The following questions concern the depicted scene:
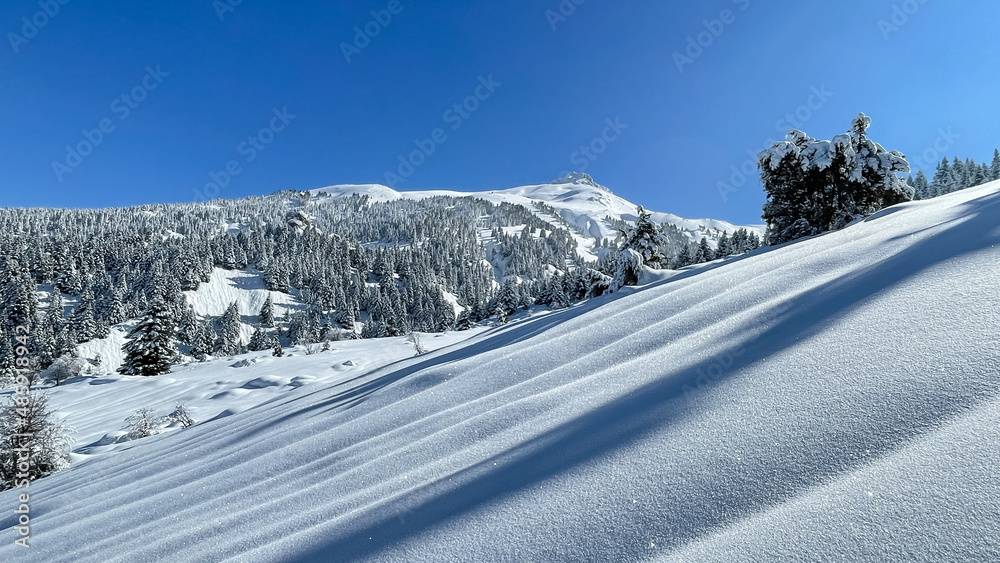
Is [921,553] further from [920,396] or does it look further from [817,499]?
[920,396]

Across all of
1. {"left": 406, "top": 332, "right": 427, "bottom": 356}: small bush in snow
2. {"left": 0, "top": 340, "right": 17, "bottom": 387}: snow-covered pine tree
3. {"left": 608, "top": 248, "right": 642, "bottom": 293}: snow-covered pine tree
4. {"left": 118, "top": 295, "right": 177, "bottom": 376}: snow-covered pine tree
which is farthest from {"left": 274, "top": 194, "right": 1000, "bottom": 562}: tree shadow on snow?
{"left": 0, "top": 340, "right": 17, "bottom": 387}: snow-covered pine tree

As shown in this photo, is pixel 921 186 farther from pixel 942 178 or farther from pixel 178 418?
pixel 178 418

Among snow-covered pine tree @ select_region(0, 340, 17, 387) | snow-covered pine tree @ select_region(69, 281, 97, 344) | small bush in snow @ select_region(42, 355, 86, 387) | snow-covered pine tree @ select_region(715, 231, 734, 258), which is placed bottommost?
snow-covered pine tree @ select_region(715, 231, 734, 258)

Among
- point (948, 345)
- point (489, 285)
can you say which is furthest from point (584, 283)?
point (489, 285)

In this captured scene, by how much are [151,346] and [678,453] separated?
41.7 m

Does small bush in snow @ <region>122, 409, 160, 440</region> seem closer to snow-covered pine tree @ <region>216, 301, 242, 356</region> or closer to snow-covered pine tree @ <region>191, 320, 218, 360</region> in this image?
snow-covered pine tree @ <region>216, 301, 242, 356</region>

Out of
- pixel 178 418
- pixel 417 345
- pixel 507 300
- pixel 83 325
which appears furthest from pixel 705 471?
pixel 83 325

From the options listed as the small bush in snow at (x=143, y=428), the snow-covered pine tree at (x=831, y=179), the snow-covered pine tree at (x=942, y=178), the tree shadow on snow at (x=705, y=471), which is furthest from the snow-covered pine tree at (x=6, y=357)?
the snow-covered pine tree at (x=942, y=178)

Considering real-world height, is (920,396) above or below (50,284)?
below

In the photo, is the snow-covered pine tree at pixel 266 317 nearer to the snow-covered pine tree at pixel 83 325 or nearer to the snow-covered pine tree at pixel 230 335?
the snow-covered pine tree at pixel 230 335

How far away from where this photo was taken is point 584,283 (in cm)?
5722

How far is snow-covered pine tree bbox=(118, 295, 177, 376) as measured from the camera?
31406mm

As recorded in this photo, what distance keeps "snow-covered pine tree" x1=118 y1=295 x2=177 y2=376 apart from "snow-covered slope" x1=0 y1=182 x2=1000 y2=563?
32.1m

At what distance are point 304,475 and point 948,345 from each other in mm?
6128
